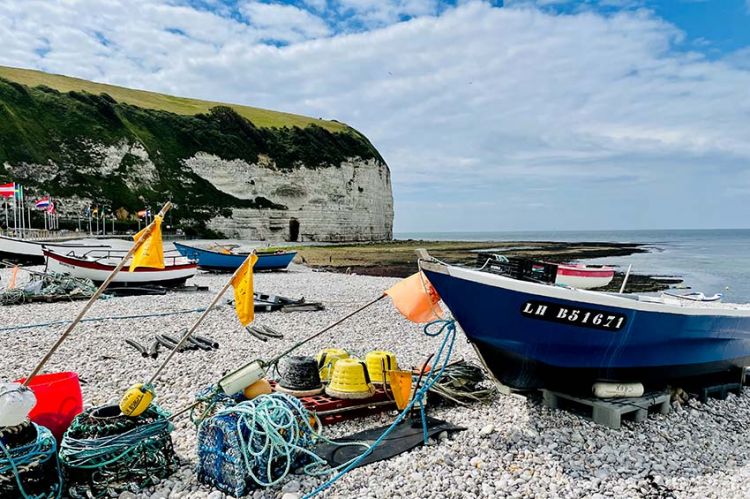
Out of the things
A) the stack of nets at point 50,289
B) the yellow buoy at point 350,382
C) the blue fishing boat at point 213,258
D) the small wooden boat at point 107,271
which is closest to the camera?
the yellow buoy at point 350,382

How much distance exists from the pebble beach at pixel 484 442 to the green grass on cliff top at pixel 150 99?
7692cm

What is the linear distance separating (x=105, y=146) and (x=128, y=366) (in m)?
59.4

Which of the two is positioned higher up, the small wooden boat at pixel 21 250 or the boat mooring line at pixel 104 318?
the small wooden boat at pixel 21 250

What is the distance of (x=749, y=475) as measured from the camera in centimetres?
533

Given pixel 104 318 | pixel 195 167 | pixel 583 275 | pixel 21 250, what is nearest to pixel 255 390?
pixel 104 318

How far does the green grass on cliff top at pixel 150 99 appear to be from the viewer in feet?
245

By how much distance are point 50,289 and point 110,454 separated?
14.3 m

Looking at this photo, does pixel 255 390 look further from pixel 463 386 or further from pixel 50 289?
pixel 50 289

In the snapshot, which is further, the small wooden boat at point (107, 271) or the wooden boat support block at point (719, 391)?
the small wooden boat at point (107, 271)

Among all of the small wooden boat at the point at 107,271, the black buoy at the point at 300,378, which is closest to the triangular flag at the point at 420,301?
the black buoy at the point at 300,378

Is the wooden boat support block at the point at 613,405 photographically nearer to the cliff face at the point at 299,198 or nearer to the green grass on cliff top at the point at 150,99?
the cliff face at the point at 299,198

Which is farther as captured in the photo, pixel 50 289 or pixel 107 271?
pixel 107 271

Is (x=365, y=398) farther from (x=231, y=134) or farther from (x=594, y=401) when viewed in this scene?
(x=231, y=134)

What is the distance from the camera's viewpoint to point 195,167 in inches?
2618
